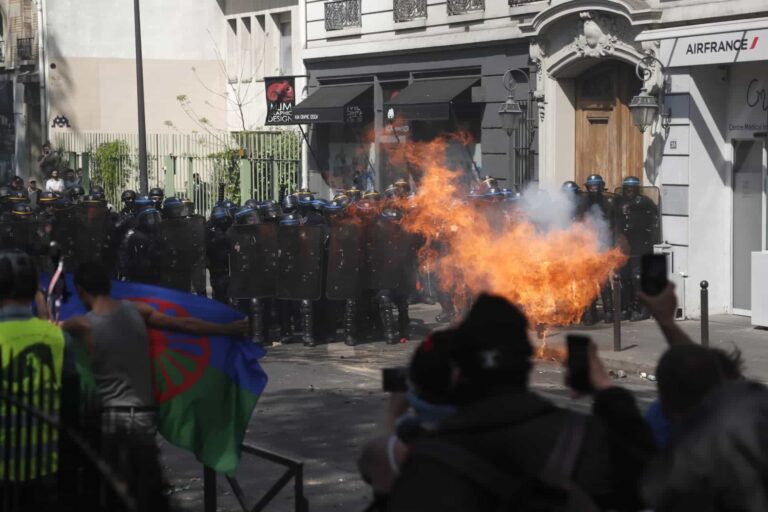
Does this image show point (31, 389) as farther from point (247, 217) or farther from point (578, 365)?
point (247, 217)

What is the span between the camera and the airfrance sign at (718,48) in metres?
15.8

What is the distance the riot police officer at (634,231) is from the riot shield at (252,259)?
485 cm

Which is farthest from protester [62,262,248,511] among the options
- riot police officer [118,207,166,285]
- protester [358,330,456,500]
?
riot police officer [118,207,166,285]

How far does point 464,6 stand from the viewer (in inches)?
889

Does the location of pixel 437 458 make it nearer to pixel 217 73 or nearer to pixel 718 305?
pixel 718 305

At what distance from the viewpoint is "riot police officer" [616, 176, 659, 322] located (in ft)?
55.6

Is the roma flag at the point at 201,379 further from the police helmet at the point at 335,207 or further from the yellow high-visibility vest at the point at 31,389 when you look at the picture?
the police helmet at the point at 335,207

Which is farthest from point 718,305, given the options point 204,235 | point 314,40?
point 314,40

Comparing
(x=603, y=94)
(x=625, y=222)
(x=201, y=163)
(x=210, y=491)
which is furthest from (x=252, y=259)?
(x=201, y=163)

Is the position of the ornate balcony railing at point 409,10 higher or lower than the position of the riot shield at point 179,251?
higher

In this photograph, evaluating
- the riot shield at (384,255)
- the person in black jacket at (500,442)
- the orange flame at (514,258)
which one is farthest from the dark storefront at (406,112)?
the person in black jacket at (500,442)

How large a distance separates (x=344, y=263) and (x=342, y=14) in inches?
470

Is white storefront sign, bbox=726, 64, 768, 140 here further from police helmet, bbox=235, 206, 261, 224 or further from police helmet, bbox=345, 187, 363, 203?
police helmet, bbox=235, 206, 261, 224

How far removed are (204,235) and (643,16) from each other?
7.00 meters
